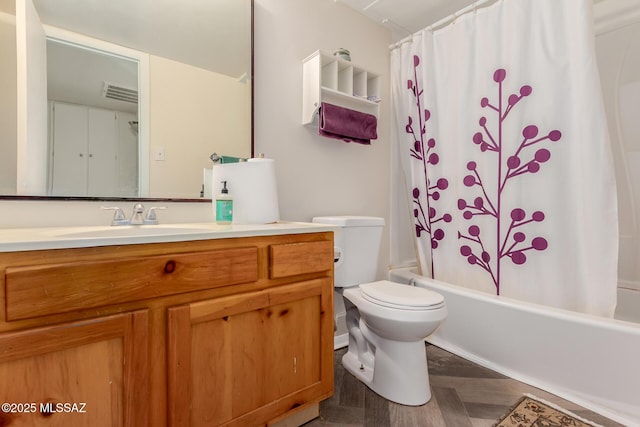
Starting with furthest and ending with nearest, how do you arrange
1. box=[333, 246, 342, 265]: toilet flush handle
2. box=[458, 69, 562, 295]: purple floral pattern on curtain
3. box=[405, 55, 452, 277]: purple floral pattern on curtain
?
box=[405, 55, 452, 277]: purple floral pattern on curtain
box=[333, 246, 342, 265]: toilet flush handle
box=[458, 69, 562, 295]: purple floral pattern on curtain

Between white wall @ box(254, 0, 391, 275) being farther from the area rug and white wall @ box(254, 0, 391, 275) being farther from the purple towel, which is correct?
the area rug

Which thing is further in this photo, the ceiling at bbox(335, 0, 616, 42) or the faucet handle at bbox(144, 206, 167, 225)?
the ceiling at bbox(335, 0, 616, 42)

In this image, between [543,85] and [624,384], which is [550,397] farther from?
[543,85]

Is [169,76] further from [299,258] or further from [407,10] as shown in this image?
[407,10]

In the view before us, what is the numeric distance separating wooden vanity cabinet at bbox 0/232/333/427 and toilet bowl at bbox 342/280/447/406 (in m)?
0.27

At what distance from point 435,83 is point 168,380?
6.70 feet

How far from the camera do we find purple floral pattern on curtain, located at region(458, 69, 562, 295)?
5.05 feet

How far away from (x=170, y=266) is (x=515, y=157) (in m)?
1.66

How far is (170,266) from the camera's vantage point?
0.88 meters

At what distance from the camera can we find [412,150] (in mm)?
2098

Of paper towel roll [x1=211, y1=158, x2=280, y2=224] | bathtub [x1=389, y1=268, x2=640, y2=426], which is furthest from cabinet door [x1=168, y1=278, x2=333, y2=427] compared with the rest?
bathtub [x1=389, y1=268, x2=640, y2=426]

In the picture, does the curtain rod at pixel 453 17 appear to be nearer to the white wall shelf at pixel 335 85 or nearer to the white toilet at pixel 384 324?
the white wall shelf at pixel 335 85

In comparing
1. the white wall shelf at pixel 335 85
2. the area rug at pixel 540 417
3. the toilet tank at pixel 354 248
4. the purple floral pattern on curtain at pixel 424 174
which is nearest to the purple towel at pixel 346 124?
the white wall shelf at pixel 335 85

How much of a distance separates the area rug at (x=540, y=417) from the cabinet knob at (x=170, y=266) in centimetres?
134
